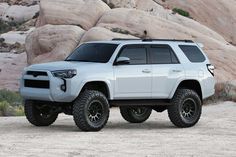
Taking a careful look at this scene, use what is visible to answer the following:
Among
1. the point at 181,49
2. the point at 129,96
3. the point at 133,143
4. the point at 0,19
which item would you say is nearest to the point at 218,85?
the point at 181,49

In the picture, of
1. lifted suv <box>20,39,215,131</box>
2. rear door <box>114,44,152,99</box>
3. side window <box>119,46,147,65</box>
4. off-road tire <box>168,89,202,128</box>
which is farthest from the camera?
off-road tire <box>168,89,202,128</box>

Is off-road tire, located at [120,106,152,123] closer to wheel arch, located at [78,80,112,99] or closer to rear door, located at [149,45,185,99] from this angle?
rear door, located at [149,45,185,99]

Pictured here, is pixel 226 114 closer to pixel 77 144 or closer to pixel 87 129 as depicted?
pixel 87 129

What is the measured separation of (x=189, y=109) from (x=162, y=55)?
1.44 metres

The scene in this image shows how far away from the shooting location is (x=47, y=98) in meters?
15.5

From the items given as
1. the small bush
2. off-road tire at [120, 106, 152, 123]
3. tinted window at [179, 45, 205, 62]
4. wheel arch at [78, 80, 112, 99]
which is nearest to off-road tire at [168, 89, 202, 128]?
tinted window at [179, 45, 205, 62]

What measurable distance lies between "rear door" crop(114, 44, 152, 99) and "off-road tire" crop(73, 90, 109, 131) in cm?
54

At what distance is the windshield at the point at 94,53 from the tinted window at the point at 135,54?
0.87ft

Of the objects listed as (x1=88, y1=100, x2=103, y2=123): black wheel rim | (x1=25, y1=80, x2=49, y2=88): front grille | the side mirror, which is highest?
the side mirror

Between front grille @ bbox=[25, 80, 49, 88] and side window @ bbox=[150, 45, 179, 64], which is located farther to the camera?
side window @ bbox=[150, 45, 179, 64]

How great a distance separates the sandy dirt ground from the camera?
Result: 41.1ft

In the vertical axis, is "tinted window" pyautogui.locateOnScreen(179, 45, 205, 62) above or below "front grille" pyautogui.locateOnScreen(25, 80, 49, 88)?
above

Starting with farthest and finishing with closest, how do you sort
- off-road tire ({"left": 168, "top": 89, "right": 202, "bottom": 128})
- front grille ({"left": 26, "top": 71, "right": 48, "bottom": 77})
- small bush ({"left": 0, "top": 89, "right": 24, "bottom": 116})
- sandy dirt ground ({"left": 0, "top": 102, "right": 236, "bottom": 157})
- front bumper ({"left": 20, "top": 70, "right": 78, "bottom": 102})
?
small bush ({"left": 0, "top": 89, "right": 24, "bottom": 116})
off-road tire ({"left": 168, "top": 89, "right": 202, "bottom": 128})
front grille ({"left": 26, "top": 71, "right": 48, "bottom": 77})
front bumper ({"left": 20, "top": 70, "right": 78, "bottom": 102})
sandy dirt ground ({"left": 0, "top": 102, "right": 236, "bottom": 157})

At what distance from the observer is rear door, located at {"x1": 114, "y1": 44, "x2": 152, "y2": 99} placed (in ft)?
53.1
